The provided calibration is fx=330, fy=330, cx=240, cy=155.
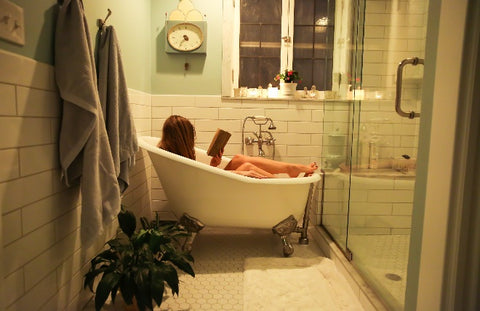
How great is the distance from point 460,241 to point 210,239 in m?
2.05

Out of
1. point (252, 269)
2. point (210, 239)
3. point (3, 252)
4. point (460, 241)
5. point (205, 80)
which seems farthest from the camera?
point (205, 80)

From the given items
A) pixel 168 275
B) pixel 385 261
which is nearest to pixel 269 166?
pixel 385 261

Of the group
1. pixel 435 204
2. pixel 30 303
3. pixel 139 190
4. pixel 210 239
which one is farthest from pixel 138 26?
pixel 435 204

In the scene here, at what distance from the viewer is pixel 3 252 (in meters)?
1.08

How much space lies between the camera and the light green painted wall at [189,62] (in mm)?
3039

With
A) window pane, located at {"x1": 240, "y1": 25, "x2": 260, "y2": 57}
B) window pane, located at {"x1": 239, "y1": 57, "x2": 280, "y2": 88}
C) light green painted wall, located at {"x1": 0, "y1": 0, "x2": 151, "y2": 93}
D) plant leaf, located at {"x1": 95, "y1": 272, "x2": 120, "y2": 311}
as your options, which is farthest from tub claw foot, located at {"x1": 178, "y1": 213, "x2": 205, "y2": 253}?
window pane, located at {"x1": 240, "y1": 25, "x2": 260, "y2": 57}

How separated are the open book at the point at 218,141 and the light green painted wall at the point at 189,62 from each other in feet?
2.51

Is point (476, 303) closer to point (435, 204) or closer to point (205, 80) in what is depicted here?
point (435, 204)

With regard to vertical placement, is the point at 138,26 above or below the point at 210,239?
above

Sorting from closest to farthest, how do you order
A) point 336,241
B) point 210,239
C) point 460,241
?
1. point 460,241
2. point 336,241
3. point 210,239

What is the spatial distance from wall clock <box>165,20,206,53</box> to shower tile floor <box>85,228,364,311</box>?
5.45ft

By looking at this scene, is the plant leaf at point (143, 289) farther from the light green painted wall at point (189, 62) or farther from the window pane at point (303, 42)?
Answer: the window pane at point (303, 42)

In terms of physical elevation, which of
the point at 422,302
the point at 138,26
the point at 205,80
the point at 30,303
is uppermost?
the point at 138,26

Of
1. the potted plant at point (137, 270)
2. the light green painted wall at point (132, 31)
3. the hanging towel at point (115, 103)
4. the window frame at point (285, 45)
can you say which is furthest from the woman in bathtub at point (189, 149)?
the window frame at point (285, 45)
